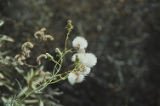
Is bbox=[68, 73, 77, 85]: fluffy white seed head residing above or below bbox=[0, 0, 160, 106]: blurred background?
below

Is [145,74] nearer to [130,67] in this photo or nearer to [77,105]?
[130,67]

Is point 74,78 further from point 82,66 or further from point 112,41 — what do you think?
point 112,41

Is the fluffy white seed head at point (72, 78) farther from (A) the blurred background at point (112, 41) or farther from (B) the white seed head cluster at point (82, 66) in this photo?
(A) the blurred background at point (112, 41)

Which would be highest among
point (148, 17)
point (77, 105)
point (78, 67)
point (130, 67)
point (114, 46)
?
point (148, 17)

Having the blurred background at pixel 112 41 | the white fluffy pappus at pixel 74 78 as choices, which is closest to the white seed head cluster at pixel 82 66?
the white fluffy pappus at pixel 74 78

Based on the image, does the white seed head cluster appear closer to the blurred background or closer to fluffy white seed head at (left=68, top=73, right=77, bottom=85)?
fluffy white seed head at (left=68, top=73, right=77, bottom=85)

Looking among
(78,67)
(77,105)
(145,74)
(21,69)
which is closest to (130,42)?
(145,74)

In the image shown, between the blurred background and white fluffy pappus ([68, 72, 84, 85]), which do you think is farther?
the blurred background

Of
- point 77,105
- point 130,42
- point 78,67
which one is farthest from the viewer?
point 130,42

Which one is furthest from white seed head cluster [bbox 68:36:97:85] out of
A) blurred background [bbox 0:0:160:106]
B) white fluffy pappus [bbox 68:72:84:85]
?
blurred background [bbox 0:0:160:106]
